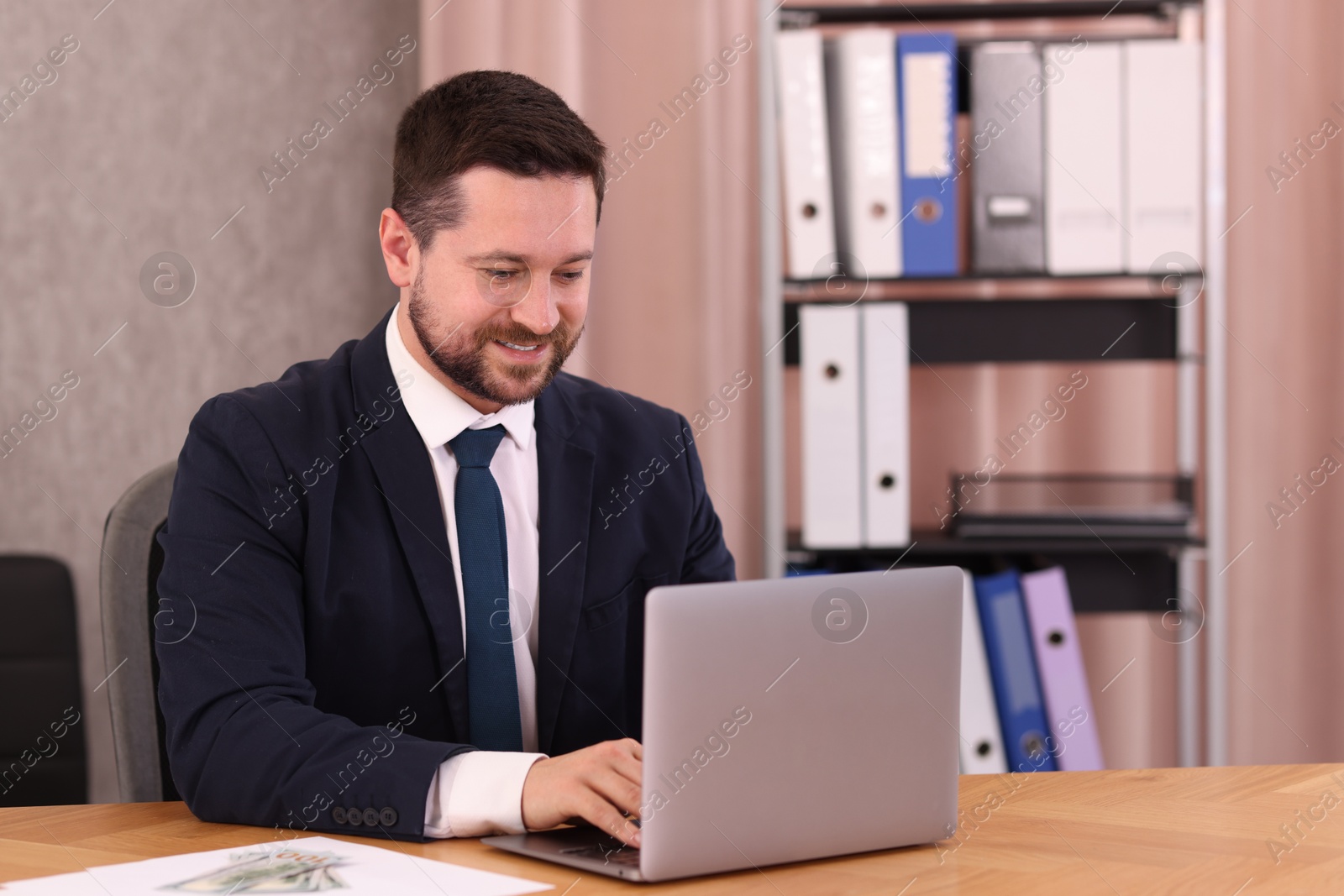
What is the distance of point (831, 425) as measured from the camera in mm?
1998

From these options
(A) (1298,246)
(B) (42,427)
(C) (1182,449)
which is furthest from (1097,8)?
(B) (42,427)

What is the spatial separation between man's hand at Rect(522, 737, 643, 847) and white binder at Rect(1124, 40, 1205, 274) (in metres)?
1.41

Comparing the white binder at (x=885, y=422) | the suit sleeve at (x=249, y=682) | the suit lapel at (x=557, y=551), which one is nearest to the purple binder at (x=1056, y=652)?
the white binder at (x=885, y=422)

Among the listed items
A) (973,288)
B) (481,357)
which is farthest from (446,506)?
(973,288)

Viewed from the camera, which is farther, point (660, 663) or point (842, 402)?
point (842, 402)

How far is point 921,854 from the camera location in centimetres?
95

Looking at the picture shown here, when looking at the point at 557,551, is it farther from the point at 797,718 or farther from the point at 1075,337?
the point at 1075,337

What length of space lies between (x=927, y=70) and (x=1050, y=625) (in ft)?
2.90

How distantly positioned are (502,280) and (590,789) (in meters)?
0.60

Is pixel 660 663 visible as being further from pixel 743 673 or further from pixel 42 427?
pixel 42 427

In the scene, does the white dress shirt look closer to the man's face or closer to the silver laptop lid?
the man's face

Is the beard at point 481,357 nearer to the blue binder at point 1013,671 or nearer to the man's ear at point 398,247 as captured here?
the man's ear at point 398,247

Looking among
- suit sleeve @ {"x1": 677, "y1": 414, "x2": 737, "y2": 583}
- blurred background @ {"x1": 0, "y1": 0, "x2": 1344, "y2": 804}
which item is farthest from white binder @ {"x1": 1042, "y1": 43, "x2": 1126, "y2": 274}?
suit sleeve @ {"x1": 677, "y1": 414, "x2": 737, "y2": 583}

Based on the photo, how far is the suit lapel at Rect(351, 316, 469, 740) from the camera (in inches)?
50.5
